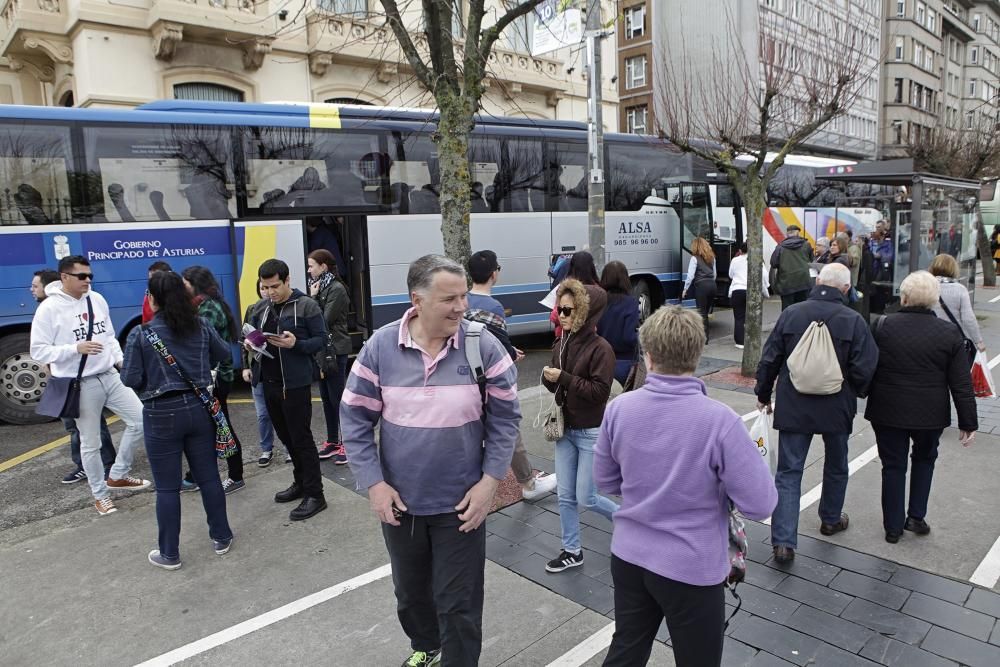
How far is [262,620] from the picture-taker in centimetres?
354

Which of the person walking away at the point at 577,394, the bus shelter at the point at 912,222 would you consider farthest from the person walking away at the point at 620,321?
the bus shelter at the point at 912,222

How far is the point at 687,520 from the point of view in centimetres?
231

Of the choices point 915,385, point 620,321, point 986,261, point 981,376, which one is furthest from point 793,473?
point 986,261

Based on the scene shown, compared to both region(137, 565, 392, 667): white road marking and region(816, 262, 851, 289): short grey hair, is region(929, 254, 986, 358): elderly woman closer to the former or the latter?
region(816, 262, 851, 289): short grey hair

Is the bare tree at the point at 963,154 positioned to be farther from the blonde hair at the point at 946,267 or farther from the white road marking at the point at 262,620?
the white road marking at the point at 262,620

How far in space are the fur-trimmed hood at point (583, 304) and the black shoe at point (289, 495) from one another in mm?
2635

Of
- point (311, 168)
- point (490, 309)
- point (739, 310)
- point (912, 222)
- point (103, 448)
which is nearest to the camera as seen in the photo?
point (490, 309)

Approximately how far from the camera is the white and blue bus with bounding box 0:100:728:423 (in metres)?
7.61

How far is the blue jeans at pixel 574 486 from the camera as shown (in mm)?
3812

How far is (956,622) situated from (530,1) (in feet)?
18.1

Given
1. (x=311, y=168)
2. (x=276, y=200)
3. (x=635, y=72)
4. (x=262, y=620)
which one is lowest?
(x=262, y=620)

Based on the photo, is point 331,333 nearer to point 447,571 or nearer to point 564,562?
point 564,562

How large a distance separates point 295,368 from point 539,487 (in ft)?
6.40

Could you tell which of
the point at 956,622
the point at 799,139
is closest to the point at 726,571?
the point at 956,622
